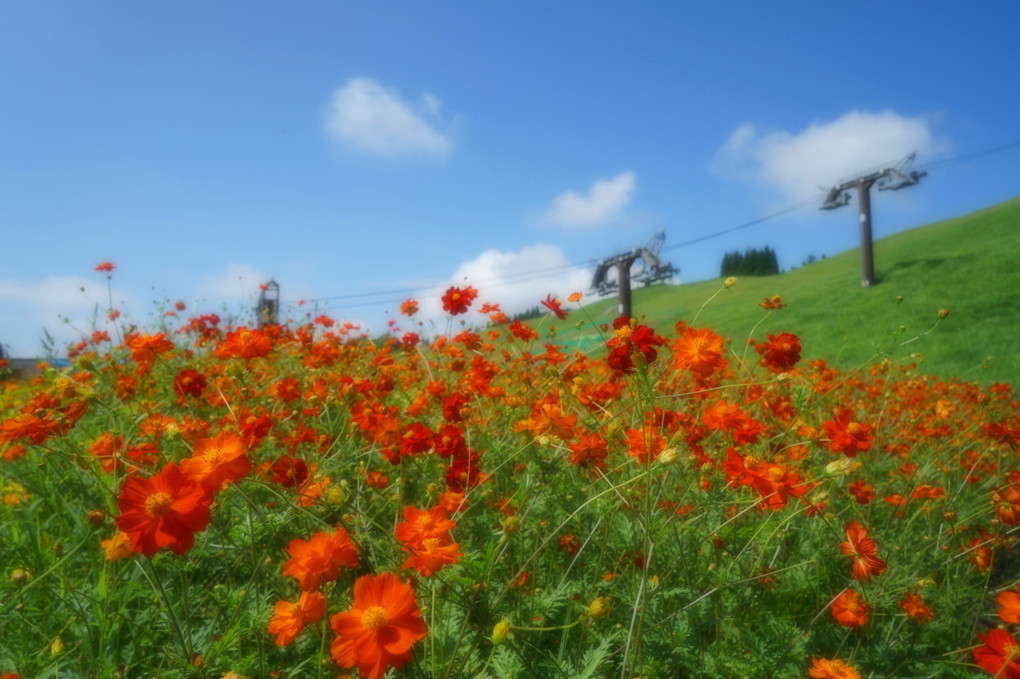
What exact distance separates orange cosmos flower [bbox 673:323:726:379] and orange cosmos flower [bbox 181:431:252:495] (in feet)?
2.80

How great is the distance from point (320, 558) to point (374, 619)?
155 mm

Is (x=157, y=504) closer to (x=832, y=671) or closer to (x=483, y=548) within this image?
(x=483, y=548)

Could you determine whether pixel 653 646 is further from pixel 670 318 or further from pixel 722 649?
pixel 670 318

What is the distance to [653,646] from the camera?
1241 mm

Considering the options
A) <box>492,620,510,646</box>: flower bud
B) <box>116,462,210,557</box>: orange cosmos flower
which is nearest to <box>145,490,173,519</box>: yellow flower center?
<box>116,462,210,557</box>: orange cosmos flower

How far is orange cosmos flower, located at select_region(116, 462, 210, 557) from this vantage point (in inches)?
33.6

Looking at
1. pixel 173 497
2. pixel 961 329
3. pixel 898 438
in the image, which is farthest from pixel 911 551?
pixel 961 329

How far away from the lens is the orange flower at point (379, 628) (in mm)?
789

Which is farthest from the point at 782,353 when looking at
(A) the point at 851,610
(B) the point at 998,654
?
(B) the point at 998,654

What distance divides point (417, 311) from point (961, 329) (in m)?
10.9

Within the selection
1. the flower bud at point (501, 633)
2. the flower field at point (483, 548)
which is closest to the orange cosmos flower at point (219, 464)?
the flower field at point (483, 548)

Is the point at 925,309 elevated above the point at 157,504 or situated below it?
below

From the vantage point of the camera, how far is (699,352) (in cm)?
121

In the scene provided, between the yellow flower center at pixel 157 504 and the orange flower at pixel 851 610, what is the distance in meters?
1.37
